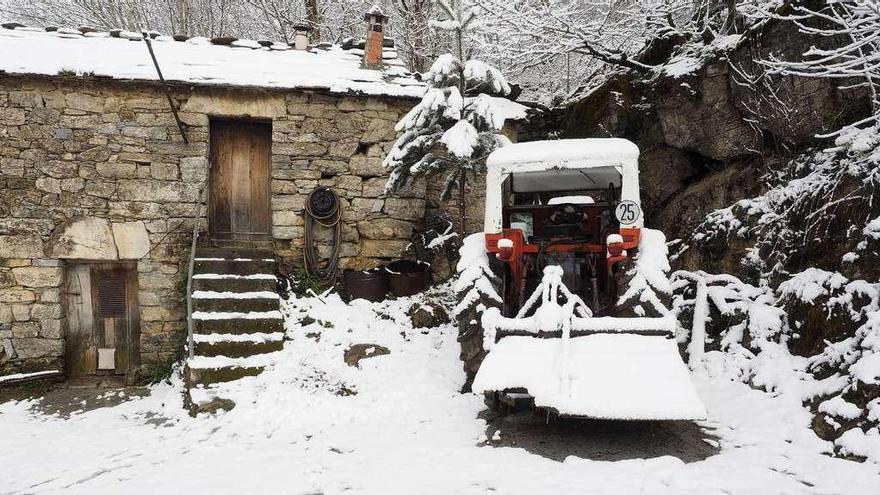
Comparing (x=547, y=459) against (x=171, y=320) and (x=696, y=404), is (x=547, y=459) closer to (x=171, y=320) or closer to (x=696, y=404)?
(x=696, y=404)

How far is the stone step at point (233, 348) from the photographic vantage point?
5418 mm

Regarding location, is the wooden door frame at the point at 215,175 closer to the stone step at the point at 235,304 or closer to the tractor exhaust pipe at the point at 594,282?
the stone step at the point at 235,304

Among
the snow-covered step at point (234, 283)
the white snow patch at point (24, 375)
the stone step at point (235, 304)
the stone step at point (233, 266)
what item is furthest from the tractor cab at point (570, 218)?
the white snow patch at point (24, 375)

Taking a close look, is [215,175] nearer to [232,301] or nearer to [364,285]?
[232,301]

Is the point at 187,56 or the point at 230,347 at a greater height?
the point at 187,56

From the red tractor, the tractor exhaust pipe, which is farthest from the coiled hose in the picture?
the tractor exhaust pipe

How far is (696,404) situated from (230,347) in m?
4.22

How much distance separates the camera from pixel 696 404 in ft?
10.5

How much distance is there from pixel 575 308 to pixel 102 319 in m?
5.65

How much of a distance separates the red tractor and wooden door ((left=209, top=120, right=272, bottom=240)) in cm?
362

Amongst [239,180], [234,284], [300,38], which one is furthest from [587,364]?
[300,38]

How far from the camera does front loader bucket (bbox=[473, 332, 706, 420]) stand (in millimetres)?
3248

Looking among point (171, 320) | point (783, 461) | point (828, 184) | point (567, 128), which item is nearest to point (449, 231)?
point (567, 128)

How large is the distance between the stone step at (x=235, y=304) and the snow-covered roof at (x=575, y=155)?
3.09 meters
